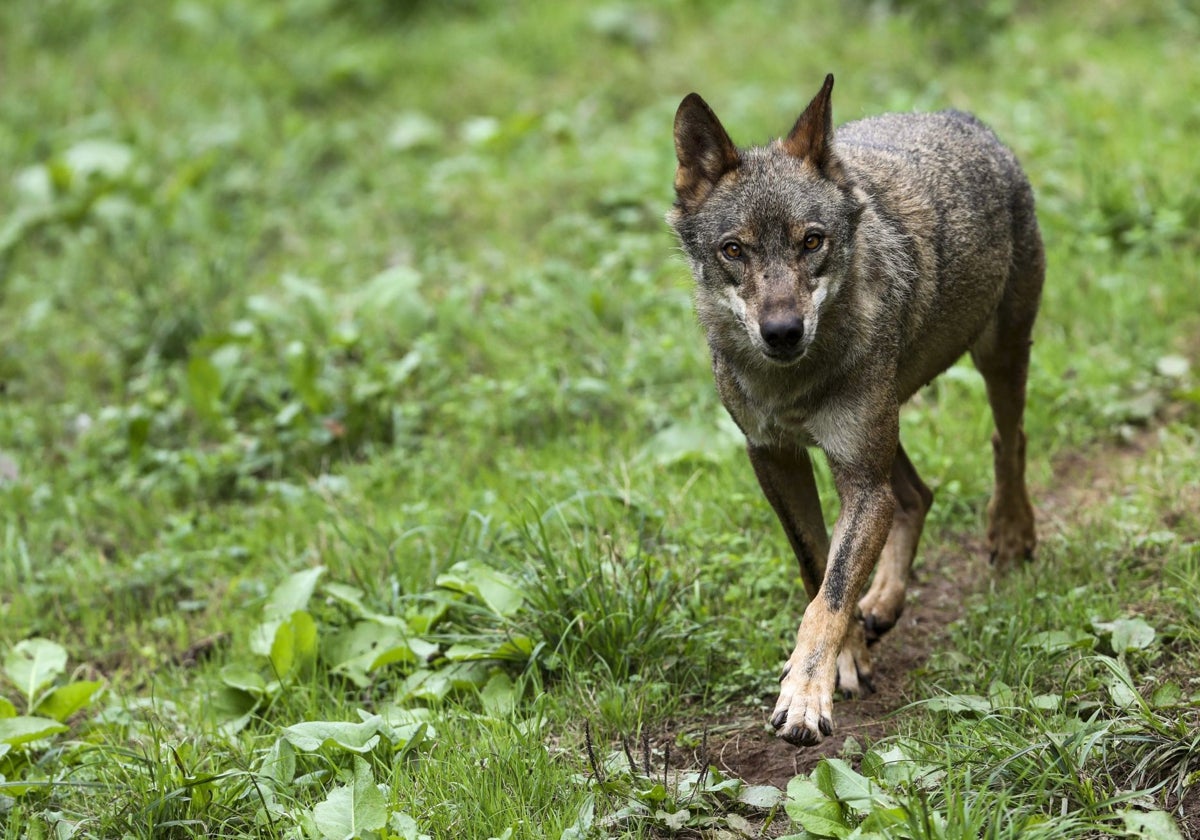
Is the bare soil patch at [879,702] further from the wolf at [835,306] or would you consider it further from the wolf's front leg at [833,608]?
the wolf's front leg at [833,608]

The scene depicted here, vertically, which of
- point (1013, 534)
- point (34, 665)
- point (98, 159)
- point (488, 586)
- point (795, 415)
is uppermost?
point (98, 159)

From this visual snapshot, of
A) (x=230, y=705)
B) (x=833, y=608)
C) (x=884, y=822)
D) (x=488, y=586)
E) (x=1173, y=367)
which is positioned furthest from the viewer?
(x=1173, y=367)

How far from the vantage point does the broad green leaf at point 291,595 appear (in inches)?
227

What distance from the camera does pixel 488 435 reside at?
7.47m

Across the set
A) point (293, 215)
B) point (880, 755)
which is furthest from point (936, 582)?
point (293, 215)

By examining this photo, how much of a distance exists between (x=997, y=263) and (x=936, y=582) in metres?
1.49

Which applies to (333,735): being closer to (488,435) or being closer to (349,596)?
(349,596)

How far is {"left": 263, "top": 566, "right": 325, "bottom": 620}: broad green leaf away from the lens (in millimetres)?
5754

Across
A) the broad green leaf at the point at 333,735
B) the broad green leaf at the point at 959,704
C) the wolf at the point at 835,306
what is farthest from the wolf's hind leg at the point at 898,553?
the broad green leaf at the point at 333,735

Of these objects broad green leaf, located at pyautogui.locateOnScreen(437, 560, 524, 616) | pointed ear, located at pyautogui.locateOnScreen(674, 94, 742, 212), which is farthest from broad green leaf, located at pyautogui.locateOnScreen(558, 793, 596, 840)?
pointed ear, located at pyautogui.locateOnScreen(674, 94, 742, 212)

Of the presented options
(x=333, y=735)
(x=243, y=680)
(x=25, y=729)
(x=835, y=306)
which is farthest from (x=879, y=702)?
(x=25, y=729)

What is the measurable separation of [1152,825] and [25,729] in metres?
3.96

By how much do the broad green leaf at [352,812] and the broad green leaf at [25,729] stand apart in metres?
1.35

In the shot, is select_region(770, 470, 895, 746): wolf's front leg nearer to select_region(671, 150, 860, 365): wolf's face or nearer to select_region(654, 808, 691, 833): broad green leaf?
select_region(654, 808, 691, 833): broad green leaf
